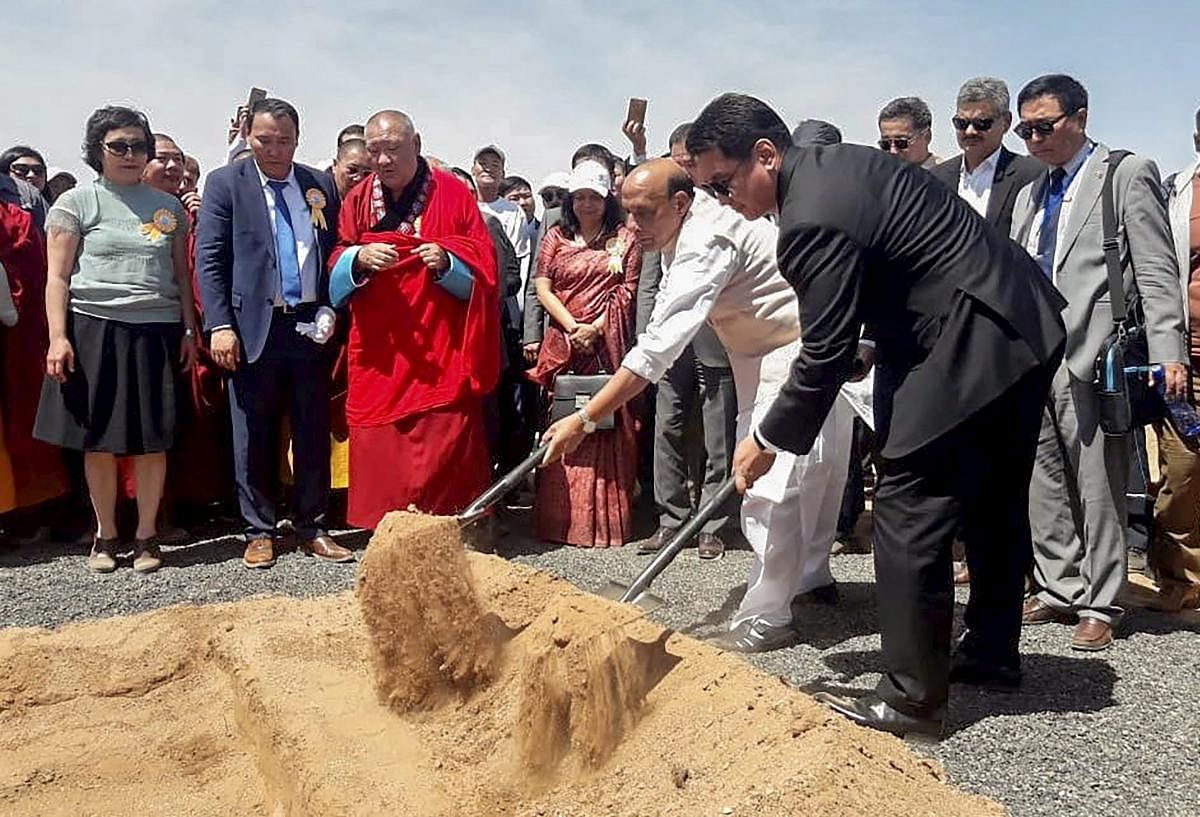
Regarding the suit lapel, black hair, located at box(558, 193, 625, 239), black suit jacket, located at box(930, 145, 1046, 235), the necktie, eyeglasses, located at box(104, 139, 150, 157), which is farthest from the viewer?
black hair, located at box(558, 193, 625, 239)

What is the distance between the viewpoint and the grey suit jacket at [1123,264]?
11.4 feet

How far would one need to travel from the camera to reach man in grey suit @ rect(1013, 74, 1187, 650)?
Answer: 11.5 ft

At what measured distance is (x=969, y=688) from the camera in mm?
3135

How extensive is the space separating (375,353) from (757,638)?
2.30m

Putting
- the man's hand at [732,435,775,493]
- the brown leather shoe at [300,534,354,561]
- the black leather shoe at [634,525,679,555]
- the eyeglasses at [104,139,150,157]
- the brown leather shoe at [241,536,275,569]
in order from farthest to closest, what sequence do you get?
the black leather shoe at [634,525,679,555], the brown leather shoe at [300,534,354,561], the brown leather shoe at [241,536,275,569], the eyeglasses at [104,139,150,157], the man's hand at [732,435,775,493]

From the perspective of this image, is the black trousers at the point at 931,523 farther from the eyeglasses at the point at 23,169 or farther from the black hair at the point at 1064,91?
the eyeglasses at the point at 23,169

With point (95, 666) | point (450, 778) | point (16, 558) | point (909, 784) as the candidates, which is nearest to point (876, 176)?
point (909, 784)

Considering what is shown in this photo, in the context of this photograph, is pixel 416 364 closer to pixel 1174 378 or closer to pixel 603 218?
pixel 603 218

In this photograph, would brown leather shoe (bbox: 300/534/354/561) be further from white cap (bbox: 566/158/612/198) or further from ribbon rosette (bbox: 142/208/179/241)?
white cap (bbox: 566/158/612/198)

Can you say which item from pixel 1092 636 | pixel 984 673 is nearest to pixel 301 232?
pixel 984 673

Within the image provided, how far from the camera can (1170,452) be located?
12.5 feet

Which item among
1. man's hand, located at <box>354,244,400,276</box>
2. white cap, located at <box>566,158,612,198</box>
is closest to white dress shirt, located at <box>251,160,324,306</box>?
man's hand, located at <box>354,244,400,276</box>

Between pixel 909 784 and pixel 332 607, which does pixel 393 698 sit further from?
pixel 909 784

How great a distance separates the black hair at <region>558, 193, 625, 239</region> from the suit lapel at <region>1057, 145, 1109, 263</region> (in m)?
2.27
